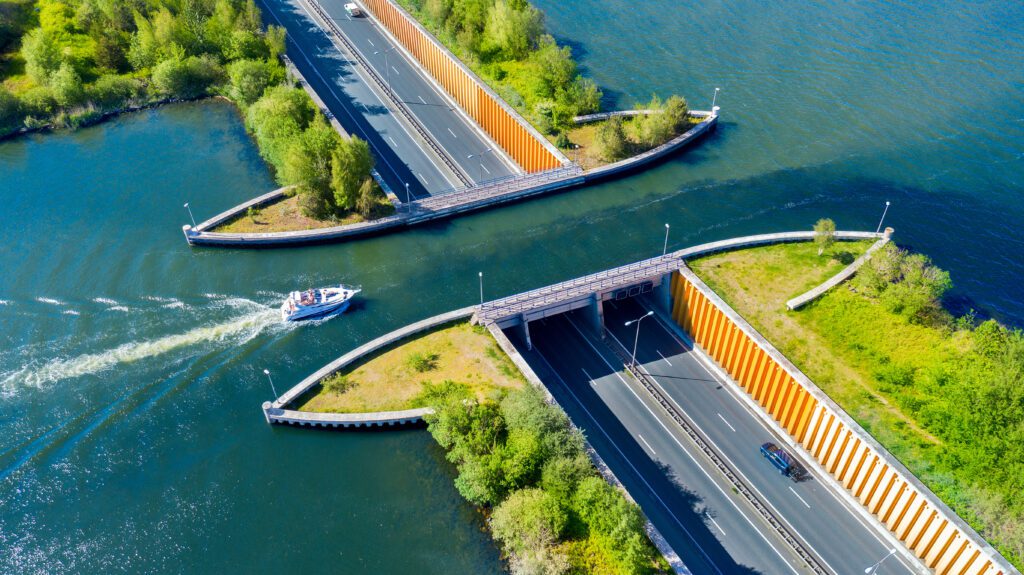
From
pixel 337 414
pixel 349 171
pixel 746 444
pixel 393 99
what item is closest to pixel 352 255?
pixel 349 171

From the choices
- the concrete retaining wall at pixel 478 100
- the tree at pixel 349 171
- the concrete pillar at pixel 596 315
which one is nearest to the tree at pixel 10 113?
the tree at pixel 349 171

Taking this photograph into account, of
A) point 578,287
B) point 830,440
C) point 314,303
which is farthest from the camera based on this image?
point 314,303

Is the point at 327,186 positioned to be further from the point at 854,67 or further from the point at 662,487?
the point at 854,67

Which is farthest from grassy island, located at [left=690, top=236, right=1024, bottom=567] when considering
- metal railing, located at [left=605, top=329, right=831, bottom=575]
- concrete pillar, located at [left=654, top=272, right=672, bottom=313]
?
metal railing, located at [left=605, top=329, right=831, bottom=575]

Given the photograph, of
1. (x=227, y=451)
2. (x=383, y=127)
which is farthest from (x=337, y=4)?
(x=227, y=451)

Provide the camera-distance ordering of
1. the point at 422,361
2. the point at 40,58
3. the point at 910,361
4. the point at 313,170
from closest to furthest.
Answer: the point at 910,361 < the point at 422,361 < the point at 313,170 < the point at 40,58

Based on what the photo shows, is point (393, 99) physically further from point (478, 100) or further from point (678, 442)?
point (678, 442)
